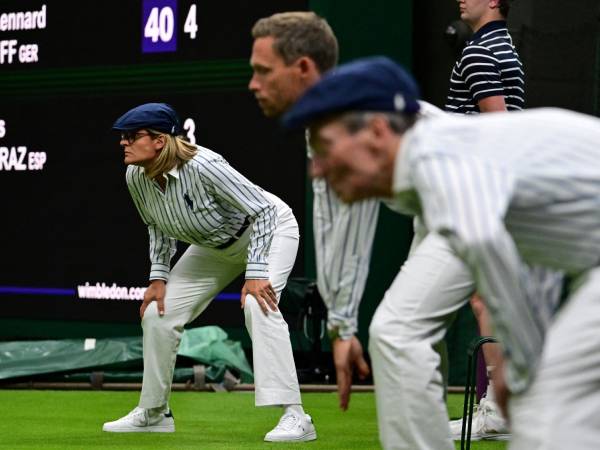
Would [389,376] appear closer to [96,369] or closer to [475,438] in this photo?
[475,438]

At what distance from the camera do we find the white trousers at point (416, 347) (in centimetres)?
326

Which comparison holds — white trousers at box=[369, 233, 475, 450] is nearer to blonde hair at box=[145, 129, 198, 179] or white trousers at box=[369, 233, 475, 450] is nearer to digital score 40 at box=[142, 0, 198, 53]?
blonde hair at box=[145, 129, 198, 179]

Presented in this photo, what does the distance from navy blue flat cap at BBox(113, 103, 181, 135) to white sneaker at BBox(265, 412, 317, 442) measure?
140 cm

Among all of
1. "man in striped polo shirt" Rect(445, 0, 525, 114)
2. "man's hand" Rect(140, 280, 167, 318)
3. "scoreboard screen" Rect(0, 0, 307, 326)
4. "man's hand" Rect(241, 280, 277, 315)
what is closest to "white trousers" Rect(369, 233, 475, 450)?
"man in striped polo shirt" Rect(445, 0, 525, 114)

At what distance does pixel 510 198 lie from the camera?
2.28 metres

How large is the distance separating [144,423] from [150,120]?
1.42m

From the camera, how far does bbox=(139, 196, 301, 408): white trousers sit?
18.5ft

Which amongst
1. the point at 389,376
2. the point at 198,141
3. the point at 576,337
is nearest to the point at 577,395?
the point at 576,337

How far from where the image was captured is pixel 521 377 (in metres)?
2.28

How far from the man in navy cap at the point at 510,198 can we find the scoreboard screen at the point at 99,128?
6083 millimetres

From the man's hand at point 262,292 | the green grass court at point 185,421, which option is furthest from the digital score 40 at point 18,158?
the man's hand at point 262,292

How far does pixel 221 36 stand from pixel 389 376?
5.87 m

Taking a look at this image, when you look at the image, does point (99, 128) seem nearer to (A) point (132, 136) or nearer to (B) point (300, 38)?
(A) point (132, 136)

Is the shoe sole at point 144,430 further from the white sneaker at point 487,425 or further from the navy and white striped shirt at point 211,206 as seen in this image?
the white sneaker at point 487,425
